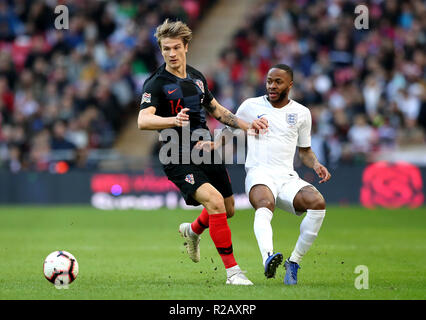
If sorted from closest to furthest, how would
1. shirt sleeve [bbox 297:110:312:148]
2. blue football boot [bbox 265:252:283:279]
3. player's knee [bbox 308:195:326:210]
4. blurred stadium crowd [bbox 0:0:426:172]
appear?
blue football boot [bbox 265:252:283:279] → player's knee [bbox 308:195:326:210] → shirt sleeve [bbox 297:110:312:148] → blurred stadium crowd [bbox 0:0:426:172]

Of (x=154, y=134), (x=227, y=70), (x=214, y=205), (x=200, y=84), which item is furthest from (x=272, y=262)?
(x=154, y=134)

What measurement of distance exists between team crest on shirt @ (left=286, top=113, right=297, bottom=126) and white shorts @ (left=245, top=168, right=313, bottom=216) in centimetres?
56

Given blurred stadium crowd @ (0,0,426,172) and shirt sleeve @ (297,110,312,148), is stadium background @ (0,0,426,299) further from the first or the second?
shirt sleeve @ (297,110,312,148)

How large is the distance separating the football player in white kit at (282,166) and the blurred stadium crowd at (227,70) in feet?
33.8

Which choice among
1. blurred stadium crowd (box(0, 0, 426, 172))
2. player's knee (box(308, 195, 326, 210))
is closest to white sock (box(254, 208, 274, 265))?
player's knee (box(308, 195, 326, 210))

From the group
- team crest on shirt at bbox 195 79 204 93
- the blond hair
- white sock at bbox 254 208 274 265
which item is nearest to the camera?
white sock at bbox 254 208 274 265

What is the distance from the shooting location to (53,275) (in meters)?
8.01

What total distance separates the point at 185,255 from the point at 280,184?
3.07 metres

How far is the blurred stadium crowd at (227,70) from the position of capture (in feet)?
65.0

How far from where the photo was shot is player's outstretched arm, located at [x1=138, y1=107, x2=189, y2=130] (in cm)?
775

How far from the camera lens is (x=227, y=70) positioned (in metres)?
22.0

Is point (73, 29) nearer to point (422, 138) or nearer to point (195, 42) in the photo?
point (195, 42)

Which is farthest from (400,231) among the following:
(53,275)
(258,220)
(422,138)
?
(53,275)
